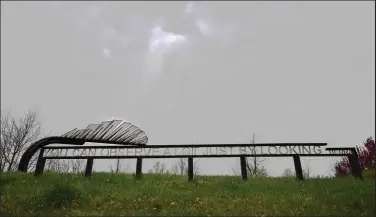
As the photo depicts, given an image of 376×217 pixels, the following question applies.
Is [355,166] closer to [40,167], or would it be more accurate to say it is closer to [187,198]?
[187,198]

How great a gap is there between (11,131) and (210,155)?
21.9 m

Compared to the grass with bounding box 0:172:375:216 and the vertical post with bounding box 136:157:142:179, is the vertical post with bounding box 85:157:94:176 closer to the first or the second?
the grass with bounding box 0:172:375:216

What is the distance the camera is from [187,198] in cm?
879

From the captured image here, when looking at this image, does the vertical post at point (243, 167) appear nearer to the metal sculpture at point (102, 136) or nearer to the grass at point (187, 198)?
the grass at point (187, 198)

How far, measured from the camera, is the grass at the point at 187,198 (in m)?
7.41

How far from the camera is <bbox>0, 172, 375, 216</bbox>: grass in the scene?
7.41 meters

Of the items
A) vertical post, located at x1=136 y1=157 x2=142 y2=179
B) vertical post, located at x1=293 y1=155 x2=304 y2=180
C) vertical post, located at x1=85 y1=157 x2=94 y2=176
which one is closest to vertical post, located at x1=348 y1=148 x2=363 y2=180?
vertical post, located at x1=293 y1=155 x2=304 y2=180

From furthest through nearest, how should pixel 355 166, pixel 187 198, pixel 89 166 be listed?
pixel 89 166
pixel 355 166
pixel 187 198

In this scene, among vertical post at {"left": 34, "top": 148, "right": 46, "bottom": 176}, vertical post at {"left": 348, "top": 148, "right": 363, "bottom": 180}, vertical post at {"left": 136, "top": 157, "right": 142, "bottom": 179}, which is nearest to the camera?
vertical post at {"left": 348, "top": 148, "right": 363, "bottom": 180}

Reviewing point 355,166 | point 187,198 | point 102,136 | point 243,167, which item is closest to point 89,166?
point 102,136

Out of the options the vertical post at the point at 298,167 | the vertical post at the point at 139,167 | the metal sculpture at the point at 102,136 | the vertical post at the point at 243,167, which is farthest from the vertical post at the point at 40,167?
the vertical post at the point at 298,167

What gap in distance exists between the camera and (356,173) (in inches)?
461

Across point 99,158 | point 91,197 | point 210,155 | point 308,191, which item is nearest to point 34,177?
point 99,158

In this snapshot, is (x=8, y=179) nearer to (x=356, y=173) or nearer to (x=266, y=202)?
(x=266, y=202)
